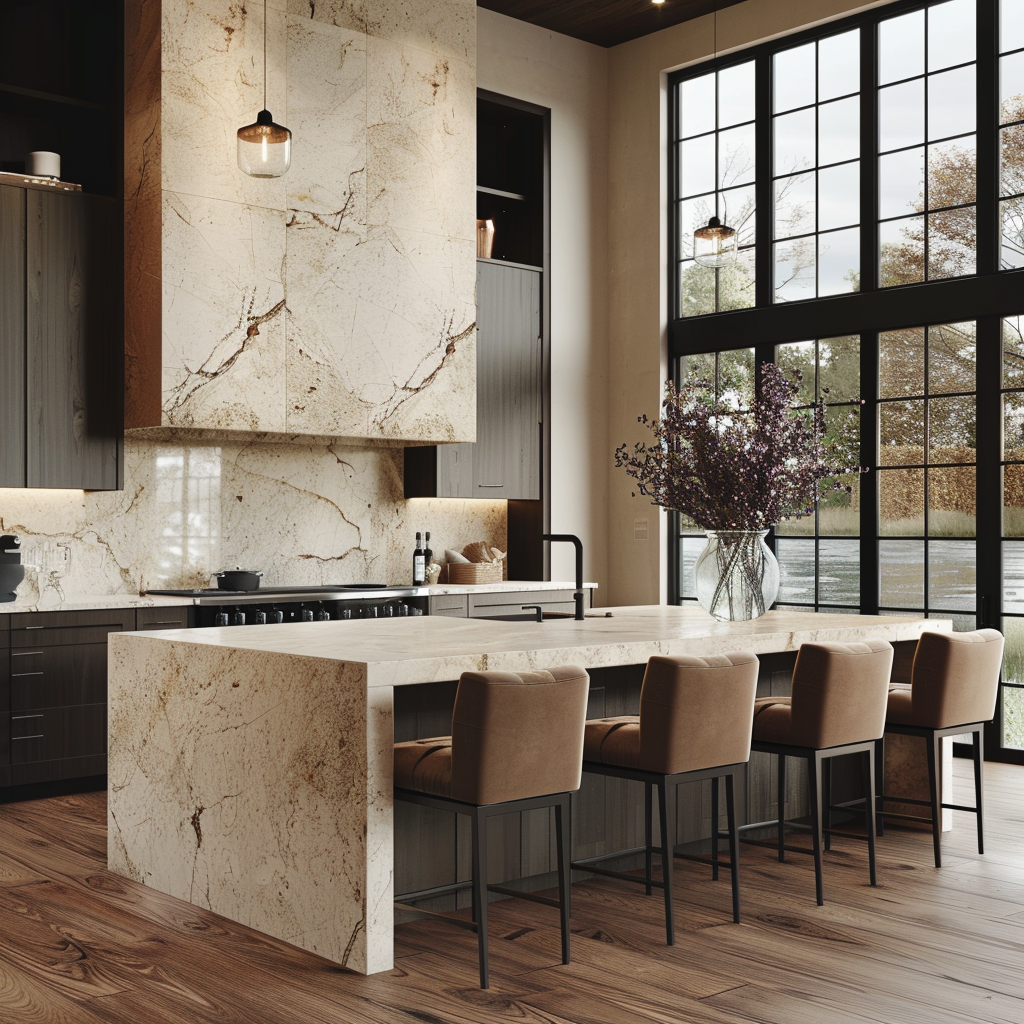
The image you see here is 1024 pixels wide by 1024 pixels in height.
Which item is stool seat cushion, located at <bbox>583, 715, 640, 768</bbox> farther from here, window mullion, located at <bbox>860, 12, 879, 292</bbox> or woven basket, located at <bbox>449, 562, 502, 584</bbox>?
window mullion, located at <bbox>860, 12, 879, 292</bbox>

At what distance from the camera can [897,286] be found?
23.2ft

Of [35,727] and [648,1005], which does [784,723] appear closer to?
[648,1005]

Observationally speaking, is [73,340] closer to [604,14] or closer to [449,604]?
[449,604]

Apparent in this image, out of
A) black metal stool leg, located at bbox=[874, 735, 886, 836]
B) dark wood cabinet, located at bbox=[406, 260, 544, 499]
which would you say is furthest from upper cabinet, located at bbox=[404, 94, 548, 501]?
black metal stool leg, located at bbox=[874, 735, 886, 836]

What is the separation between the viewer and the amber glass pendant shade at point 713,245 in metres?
6.36

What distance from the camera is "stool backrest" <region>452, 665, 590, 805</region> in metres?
3.30

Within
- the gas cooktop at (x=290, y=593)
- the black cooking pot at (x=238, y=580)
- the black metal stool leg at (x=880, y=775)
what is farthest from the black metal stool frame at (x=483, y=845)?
the black cooking pot at (x=238, y=580)

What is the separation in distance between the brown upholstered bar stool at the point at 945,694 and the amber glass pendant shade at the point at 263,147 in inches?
124

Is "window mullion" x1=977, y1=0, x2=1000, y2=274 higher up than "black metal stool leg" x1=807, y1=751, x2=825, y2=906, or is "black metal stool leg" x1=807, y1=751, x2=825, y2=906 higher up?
"window mullion" x1=977, y1=0, x2=1000, y2=274

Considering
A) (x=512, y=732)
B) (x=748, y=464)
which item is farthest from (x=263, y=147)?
(x=512, y=732)

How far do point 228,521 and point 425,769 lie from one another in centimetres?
390

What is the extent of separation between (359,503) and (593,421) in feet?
6.19

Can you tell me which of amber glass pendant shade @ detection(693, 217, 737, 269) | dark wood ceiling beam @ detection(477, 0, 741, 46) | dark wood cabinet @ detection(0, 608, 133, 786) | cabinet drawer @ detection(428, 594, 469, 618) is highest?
dark wood ceiling beam @ detection(477, 0, 741, 46)

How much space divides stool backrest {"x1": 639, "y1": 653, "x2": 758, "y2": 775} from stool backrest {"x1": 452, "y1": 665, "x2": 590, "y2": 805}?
1.08 feet
